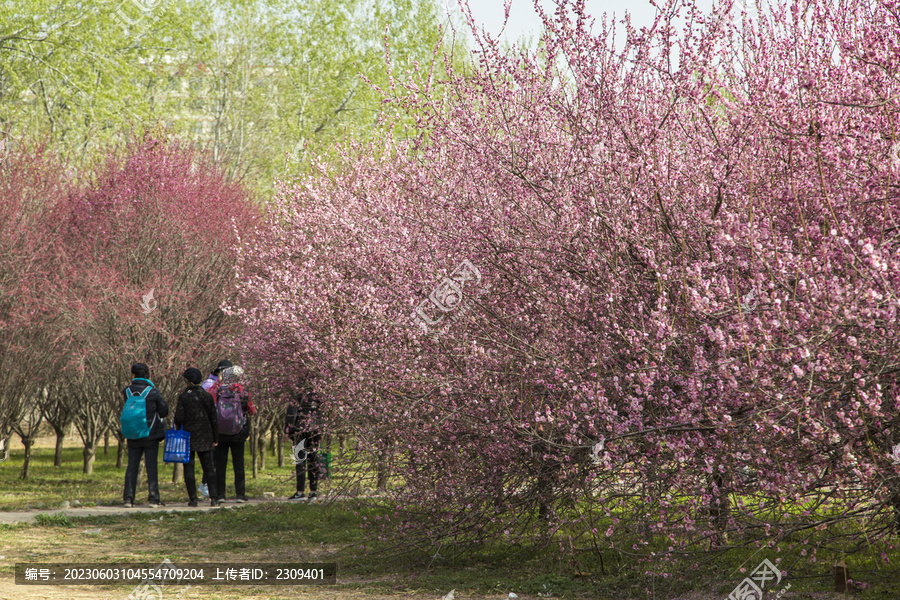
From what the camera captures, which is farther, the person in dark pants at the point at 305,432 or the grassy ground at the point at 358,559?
the person in dark pants at the point at 305,432

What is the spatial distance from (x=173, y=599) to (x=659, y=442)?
3.42 m

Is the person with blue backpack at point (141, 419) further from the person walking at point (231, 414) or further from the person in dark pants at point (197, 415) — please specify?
the person walking at point (231, 414)

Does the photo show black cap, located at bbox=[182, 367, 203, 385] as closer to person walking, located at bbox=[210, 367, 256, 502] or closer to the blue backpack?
person walking, located at bbox=[210, 367, 256, 502]

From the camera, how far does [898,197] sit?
199 inches

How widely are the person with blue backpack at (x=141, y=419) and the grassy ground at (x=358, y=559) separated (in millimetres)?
640

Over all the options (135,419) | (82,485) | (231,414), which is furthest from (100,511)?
(82,485)

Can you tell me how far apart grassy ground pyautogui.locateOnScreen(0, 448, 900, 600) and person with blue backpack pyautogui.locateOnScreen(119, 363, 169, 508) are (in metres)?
0.64

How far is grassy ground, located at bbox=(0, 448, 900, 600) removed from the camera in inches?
233

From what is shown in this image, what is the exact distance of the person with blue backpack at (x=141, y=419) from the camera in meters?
10.7

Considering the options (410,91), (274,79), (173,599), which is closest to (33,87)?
(274,79)

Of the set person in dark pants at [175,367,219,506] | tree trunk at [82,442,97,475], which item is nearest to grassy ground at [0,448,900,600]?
person in dark pants at [175,367,219,506]

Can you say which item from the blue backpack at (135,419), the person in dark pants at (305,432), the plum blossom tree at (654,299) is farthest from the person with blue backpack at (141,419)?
the plum blossom tree at (654,299)

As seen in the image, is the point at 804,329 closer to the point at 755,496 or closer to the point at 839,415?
the point at 839,415

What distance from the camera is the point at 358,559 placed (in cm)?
780
